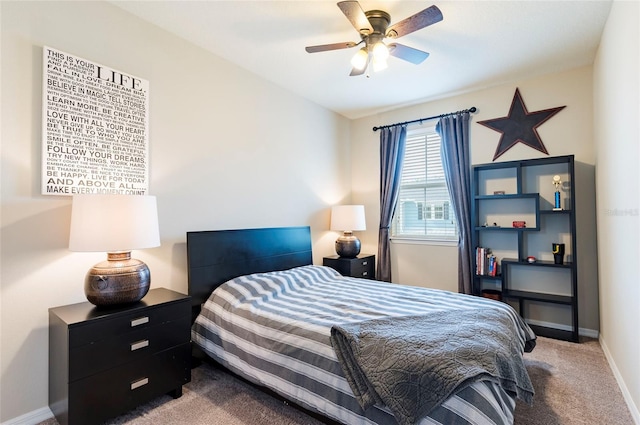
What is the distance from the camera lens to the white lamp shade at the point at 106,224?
1.77 meters

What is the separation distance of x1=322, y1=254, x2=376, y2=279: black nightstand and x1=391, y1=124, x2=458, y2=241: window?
0.57 metres

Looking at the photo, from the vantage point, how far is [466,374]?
50.9 inches

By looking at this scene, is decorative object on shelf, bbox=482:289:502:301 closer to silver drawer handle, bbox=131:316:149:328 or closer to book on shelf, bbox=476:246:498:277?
book on shelf, bbox=476:246:498:277

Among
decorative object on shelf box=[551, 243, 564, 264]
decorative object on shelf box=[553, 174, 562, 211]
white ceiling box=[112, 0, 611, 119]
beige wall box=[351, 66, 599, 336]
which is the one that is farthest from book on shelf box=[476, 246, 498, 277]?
white ceiling box=[112, 0, 611, 119]

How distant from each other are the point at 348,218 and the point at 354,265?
0.60 metres

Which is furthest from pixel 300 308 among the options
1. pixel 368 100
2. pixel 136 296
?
pixel 368 100

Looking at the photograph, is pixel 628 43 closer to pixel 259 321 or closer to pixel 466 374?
pixel 466 374

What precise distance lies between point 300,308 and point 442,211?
2.59 metres

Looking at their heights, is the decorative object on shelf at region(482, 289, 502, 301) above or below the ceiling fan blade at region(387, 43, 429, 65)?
below

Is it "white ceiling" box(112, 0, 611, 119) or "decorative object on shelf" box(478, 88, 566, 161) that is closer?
"white ceiling" box(112, 0, 611, 119)

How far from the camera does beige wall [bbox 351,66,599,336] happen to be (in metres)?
3.10

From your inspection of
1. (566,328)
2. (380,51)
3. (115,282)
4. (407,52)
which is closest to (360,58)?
(380,51)

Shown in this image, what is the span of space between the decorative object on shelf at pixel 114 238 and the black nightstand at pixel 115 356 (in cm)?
12

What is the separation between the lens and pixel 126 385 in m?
1.85
